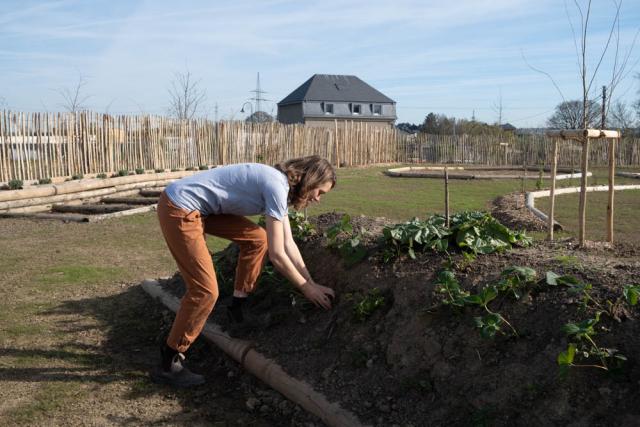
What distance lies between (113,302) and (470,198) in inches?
412

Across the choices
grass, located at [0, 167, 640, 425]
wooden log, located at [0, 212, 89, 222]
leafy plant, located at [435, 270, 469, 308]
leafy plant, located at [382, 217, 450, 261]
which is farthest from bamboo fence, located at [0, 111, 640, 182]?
leafy plant, located at [435, 270, 469, 308]

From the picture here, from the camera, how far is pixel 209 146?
19906 millimetres

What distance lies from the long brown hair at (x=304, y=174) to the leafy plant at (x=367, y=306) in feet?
2.40

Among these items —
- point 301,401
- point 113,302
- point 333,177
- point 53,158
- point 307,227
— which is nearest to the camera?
point 301,401

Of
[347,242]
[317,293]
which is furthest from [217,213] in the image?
[347,242]

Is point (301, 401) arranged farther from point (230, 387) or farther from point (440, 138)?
point (440, 138)

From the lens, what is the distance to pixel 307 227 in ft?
16.3

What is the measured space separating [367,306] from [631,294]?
1481mm

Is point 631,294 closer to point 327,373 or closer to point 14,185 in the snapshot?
point 327,373

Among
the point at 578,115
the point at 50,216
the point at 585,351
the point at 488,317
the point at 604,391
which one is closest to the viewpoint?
Answer: the point at 604,391

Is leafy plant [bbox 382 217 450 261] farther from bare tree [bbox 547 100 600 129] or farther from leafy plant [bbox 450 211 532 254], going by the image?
bare tree [bbox 547 100 600 129]

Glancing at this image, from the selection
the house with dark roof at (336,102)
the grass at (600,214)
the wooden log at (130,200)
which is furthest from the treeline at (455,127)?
the wooden log at (130,200)

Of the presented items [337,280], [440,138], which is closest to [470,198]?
[337,280]

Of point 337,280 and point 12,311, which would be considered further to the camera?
point 12,311
